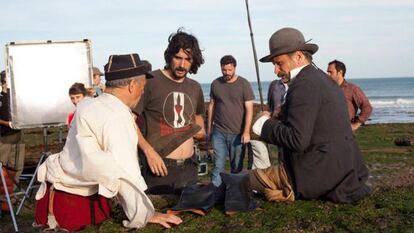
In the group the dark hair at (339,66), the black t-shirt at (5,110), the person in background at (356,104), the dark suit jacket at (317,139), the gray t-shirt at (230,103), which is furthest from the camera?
the gray t-shirt at (230,103)

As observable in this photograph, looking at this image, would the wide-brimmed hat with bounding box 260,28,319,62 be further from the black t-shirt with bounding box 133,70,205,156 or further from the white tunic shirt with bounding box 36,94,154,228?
the black t-shirt with bounding box 133,70,205,156

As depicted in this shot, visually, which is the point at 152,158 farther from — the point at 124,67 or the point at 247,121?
the point at 247,121

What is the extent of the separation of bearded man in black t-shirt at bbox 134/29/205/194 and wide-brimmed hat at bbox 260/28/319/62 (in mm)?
1346

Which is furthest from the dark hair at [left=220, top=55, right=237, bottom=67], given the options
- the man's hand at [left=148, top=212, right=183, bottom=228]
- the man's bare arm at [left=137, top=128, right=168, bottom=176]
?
the man's hand at [left=148, top=212, right=183, bottom=228]

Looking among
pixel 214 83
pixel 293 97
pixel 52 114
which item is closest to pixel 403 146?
pixel 214 83

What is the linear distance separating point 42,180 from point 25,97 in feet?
18.8

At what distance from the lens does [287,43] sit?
14.6ft

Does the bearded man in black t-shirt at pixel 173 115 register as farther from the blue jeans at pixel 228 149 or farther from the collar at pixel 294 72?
the blue jeans at pixel 228 149

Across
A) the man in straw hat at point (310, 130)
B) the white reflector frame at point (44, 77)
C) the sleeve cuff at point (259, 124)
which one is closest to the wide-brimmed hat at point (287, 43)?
the man in straw hat at point (310, 130)

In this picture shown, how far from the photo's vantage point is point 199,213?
4.70m

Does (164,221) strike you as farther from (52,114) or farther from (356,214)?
(52,114)

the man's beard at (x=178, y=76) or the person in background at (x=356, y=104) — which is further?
the person in background at (x=356, y=104)

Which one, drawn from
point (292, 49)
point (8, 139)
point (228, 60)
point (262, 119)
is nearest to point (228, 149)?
point (228, 60)

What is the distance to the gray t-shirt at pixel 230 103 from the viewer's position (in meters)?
10.2
